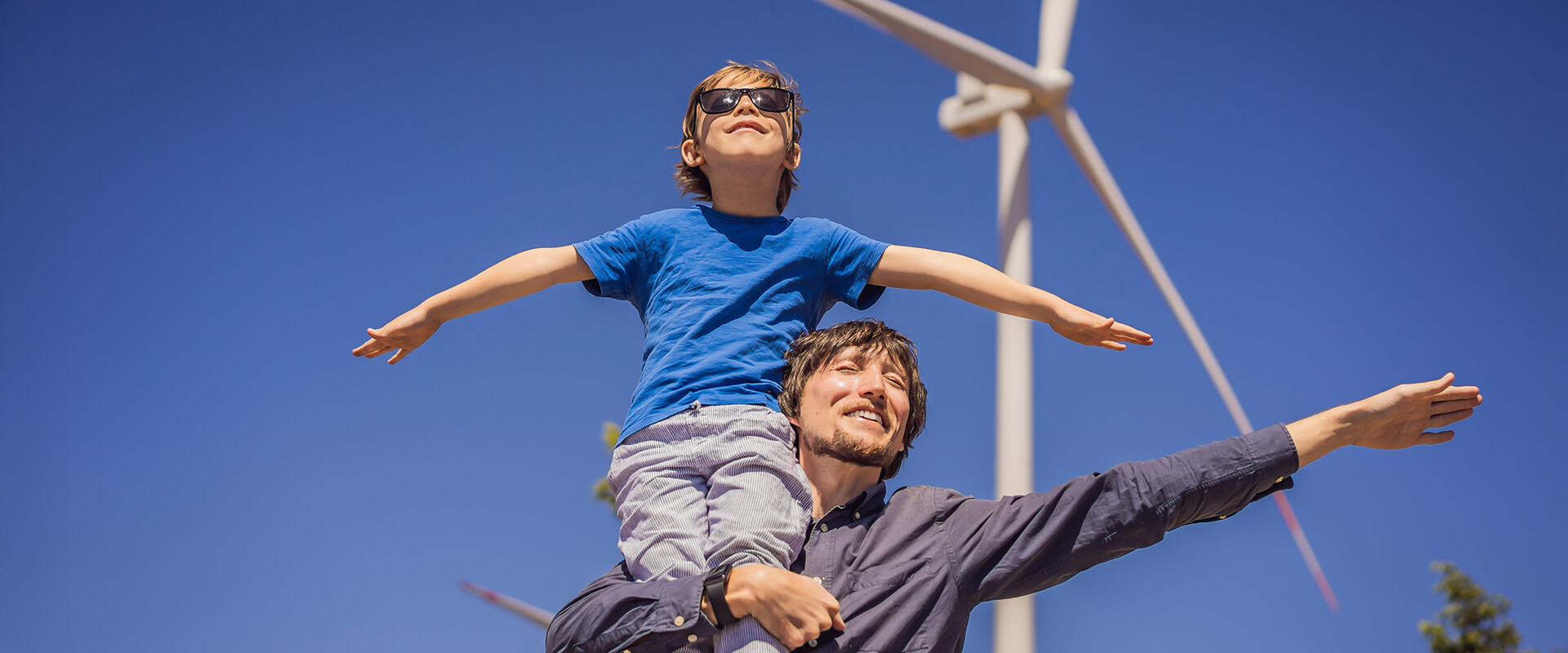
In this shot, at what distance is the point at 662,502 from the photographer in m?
4.12

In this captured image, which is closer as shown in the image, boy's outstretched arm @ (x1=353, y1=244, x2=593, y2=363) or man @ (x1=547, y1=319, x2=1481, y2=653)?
man @ (x1=547, y1=319, x2=1481, y2=653)

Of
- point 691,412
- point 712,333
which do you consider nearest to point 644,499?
point 691,412

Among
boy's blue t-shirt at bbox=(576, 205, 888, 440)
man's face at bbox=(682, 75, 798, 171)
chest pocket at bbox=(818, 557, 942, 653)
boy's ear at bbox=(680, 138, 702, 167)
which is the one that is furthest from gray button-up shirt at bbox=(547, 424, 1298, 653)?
boy's ear at bbox=(680, 138, 702, 167)

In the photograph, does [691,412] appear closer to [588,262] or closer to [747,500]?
[747,500]

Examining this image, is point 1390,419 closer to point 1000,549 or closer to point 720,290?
point 1000,549

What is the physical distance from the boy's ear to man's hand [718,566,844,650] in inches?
81.7

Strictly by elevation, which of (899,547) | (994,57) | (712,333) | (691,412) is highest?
(994,57)

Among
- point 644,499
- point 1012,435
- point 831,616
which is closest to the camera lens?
point 831,616

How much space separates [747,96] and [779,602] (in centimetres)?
223

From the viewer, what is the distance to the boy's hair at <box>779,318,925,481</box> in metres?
4.71

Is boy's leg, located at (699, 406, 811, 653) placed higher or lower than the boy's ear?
lower

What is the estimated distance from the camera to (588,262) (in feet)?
15.8

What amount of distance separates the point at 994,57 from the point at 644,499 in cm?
1182

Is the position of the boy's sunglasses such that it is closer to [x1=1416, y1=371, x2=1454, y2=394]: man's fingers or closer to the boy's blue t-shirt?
the boy's blue t-shirt
